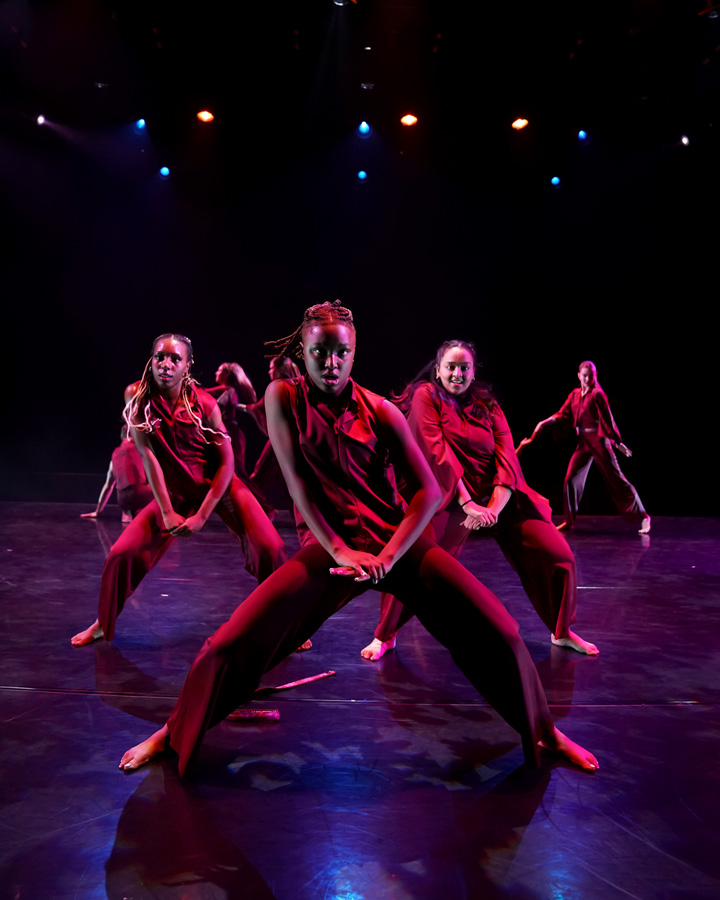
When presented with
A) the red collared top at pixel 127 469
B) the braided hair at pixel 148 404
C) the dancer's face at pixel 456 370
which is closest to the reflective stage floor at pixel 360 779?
the braided hair at pixel 148 404

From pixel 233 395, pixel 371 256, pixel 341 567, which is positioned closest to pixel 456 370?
pixel 341 567

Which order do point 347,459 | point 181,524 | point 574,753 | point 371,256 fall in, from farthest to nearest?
point 371,256 → point 181,524 → point 574,753 → point 347,459

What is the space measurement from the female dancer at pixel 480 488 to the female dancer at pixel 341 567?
1.27 metres

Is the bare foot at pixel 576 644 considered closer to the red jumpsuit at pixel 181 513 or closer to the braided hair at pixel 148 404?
the red jumpsuit at pixel 181 513

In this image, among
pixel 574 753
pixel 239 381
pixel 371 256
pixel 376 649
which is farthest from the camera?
pixel 371 256

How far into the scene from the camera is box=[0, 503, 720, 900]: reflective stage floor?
1.81m

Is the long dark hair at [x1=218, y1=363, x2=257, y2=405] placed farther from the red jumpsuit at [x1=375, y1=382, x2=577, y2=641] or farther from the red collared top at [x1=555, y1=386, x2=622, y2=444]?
the red jumpsuit at [x1=375, y1=382, x2=577, y2=641]

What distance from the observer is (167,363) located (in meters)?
3.64

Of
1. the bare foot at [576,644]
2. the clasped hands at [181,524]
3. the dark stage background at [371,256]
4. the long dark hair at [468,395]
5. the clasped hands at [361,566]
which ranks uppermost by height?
the dark stage background at [371,256]

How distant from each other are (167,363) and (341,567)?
1.88 meters

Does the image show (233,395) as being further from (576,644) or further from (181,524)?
(576,644)

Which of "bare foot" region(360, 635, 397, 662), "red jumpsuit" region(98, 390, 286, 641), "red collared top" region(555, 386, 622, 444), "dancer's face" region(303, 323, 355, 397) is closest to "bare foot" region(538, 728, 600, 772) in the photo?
"bare foot" region(360, 635, 397, 662)

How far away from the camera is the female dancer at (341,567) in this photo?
2242 mm

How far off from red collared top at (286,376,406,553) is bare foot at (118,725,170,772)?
0.91 meters
